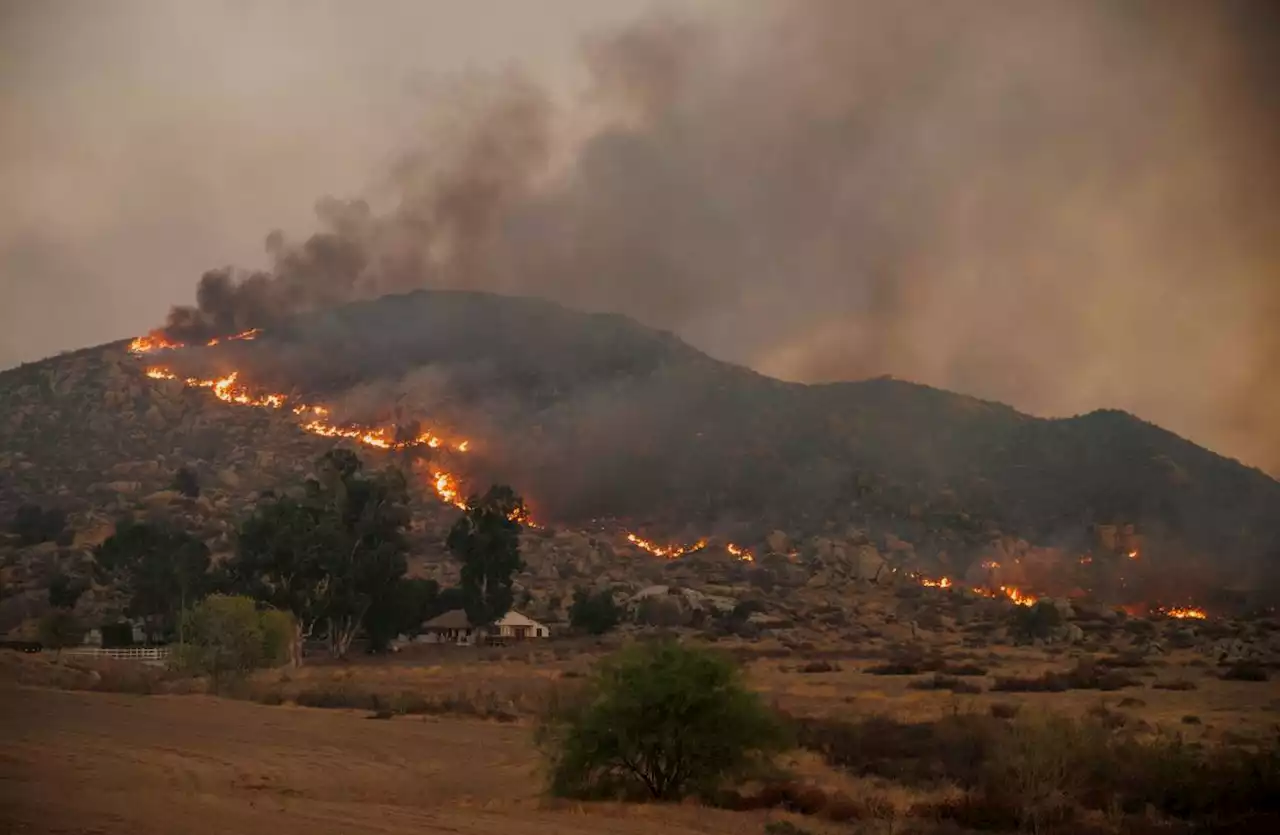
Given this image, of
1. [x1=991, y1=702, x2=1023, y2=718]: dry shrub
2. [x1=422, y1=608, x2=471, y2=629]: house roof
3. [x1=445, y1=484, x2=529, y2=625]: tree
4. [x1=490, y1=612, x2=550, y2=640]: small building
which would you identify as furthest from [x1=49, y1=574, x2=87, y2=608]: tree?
[x1=991, y1=702, x2=1023, y2=718]: dry shrub

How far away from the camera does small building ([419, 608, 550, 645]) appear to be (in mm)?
79375

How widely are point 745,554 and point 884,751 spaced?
106657 millimetres

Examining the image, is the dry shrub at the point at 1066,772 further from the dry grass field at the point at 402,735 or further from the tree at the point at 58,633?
the tree at the point at 58,633

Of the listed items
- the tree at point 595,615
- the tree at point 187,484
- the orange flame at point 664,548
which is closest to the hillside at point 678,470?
the tree at point 187,484

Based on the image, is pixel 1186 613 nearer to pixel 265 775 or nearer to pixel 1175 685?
pixel 1175 685

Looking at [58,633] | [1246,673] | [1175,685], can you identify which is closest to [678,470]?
[58,633]

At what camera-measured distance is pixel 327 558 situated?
71062mm

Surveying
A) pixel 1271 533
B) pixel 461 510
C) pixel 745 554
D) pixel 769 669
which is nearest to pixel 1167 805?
pixel 769 669

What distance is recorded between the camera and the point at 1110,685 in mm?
43719

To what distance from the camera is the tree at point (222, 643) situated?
4841 centimetres

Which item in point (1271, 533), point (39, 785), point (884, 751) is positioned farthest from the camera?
point (1271, 533)

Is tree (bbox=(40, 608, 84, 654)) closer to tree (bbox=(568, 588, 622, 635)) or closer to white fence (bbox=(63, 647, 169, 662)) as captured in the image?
white fence (bbox=(63, 647, 169, 662))

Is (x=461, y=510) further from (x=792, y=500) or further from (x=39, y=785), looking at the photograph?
(x=39, y=785)

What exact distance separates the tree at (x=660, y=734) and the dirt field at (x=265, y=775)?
1.33 m
